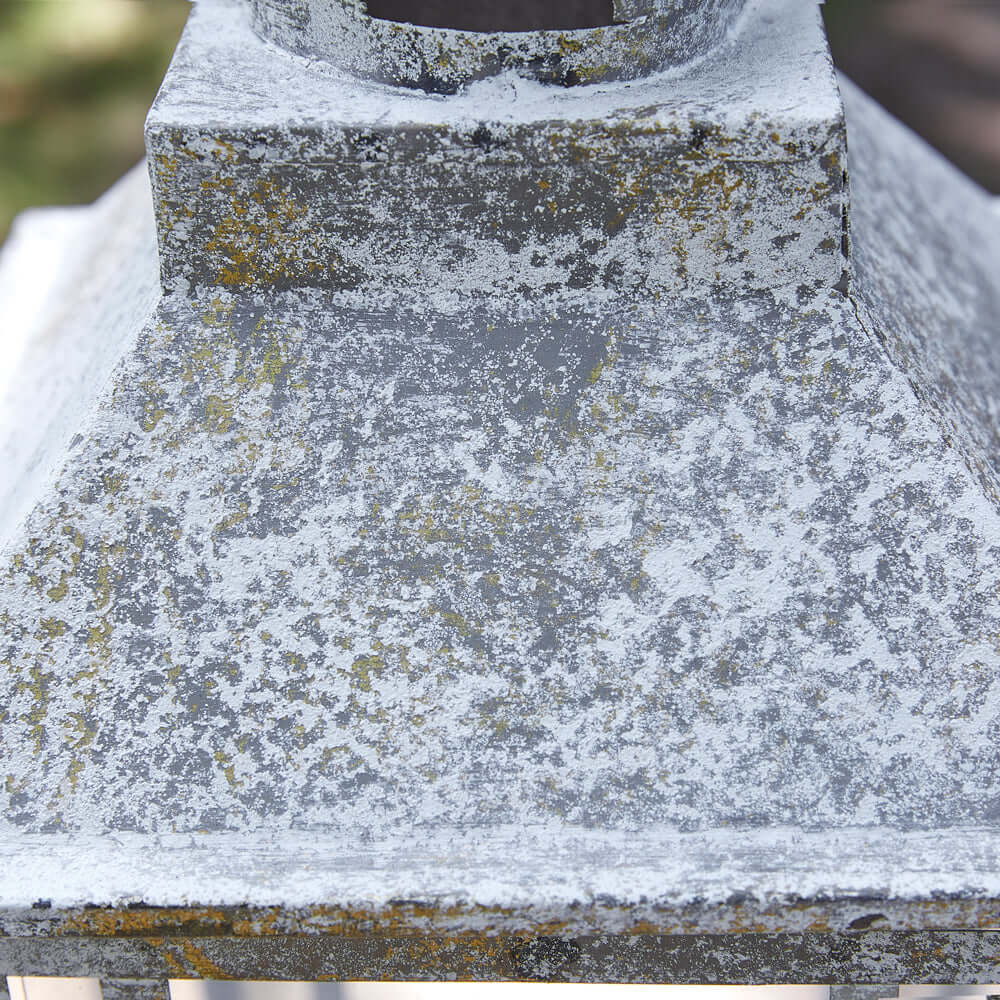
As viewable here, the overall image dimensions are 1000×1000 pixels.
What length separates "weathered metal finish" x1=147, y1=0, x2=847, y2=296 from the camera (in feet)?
3.63

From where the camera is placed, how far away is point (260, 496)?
3.68 feet

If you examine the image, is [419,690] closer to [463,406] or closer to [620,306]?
[463,406]

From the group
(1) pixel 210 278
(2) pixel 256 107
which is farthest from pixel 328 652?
(2) pixel 256 107

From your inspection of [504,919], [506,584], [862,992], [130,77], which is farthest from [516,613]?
[130,77]

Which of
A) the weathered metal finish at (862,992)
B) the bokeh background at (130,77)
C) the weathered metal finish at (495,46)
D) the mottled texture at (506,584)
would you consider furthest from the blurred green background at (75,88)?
the weathered metal finish at (862,992)

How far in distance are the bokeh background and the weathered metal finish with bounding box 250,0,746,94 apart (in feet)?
8.84

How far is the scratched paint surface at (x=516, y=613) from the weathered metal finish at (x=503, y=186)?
4 cm

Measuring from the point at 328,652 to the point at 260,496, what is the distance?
155 millimetres

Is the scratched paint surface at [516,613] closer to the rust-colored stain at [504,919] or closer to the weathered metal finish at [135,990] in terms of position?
the rust-colored stain at [504,919]

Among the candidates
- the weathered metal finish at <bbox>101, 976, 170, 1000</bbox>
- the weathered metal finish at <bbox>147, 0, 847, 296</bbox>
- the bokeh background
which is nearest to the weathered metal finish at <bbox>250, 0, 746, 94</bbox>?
the weathered metal finish at <bbox>147, 0, 847, 296</bbox>

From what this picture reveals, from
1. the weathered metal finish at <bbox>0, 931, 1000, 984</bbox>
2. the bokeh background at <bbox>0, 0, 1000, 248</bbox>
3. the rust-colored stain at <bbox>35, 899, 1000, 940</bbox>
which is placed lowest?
the bokeh background at <bbox>0, 0, 1000, 248</bbox>

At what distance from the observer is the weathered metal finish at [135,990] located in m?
1.18

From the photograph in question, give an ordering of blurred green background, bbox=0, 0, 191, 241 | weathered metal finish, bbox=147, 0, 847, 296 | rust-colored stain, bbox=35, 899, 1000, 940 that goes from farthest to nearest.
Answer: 1. blurred green background, bbox=0, 0, 191, 241
2. weathered metal finish, bbox=147, 0, 847, 296
3. rust-colored stain, bbox=35, 899, 1000, 940

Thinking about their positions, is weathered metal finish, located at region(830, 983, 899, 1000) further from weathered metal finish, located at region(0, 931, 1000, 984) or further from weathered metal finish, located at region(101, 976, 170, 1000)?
weathered metal finish, located at region(101, 976, 170, 1000)
